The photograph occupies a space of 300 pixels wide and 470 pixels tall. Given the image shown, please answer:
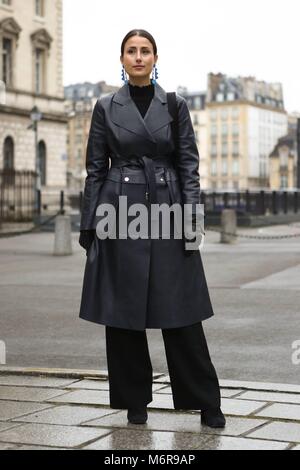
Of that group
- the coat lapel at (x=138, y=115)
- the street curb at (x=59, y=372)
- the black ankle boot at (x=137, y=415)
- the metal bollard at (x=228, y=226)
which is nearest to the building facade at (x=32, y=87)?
the metal bollard at (x=228, y=226)

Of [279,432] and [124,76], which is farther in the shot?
[124,76]

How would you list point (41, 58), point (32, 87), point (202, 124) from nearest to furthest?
point (32, 87)
point (41, 58)
point (202, 124)

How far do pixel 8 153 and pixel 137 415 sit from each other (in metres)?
42.9

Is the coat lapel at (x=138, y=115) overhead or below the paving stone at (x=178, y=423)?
overhead

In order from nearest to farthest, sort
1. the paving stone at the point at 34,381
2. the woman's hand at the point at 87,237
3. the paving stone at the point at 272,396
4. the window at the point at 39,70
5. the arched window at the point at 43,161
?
1. the woman's hand at the point at 87,237
2. the paving stone at the point at 272,396
3. the paving stone at the point at 34,381
4. the window at the point at 39,70
5. the arched window at the point at 43,161

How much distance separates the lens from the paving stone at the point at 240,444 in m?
4.49

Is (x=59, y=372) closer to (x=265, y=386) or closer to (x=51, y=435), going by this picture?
(x=265, y=386)

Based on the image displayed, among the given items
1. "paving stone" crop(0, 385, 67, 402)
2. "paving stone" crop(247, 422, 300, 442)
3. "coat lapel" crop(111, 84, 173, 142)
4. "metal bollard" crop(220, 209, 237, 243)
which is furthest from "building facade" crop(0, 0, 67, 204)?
"paving stone" crop(247, 422, 300, 442)

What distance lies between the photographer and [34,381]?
6227 mm

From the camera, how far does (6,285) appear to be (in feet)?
44.8

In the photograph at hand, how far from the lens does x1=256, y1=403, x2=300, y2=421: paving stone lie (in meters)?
5.11

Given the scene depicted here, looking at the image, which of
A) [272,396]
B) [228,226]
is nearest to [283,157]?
[228,226]

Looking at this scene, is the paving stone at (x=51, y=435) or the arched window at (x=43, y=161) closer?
the paving stone at (x=51, y=435)

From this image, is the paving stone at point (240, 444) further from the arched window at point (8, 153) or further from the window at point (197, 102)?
the window at point (197, 102)
